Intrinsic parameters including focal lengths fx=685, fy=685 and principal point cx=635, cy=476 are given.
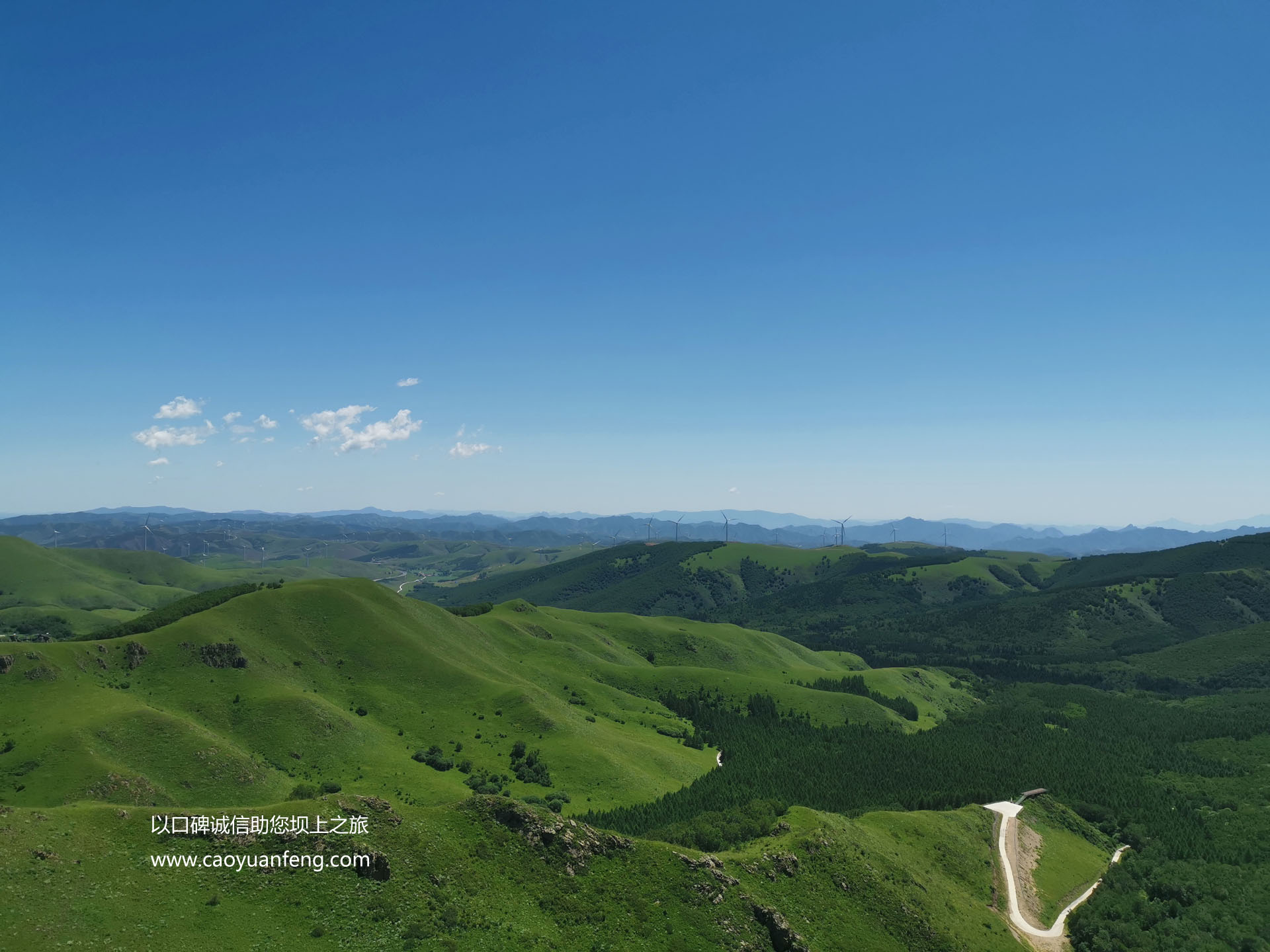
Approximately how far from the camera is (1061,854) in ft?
404

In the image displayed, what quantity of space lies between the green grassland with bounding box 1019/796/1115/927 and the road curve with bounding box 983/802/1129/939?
0.81 metres

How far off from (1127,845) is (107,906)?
553 ft

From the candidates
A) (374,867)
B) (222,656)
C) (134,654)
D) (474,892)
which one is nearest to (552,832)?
(474,892)

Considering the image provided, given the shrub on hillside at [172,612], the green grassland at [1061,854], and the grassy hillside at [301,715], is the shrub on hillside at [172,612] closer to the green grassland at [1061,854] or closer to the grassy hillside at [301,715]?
the grassy hillside at [301,715]

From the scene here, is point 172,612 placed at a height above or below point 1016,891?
above

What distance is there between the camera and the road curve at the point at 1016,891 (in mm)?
100062

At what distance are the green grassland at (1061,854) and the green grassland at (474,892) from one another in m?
19.4

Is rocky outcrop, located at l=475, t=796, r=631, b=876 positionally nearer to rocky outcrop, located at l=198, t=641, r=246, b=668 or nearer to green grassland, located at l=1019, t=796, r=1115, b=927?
green grassland, located at l=1019, t=796, r=1115, b=927

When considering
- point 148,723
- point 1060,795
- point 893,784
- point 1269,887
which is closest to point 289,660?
point 148,723

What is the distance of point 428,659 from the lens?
17312 centimetres

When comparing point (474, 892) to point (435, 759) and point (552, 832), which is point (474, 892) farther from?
point (435, 759)

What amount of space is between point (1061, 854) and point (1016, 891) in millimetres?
21754

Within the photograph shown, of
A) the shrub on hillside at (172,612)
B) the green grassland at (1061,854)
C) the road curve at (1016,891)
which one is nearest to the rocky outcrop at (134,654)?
the shrub on hillside at (172,612)

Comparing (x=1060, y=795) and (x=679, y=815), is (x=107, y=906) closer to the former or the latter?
(x=679, y=815)
